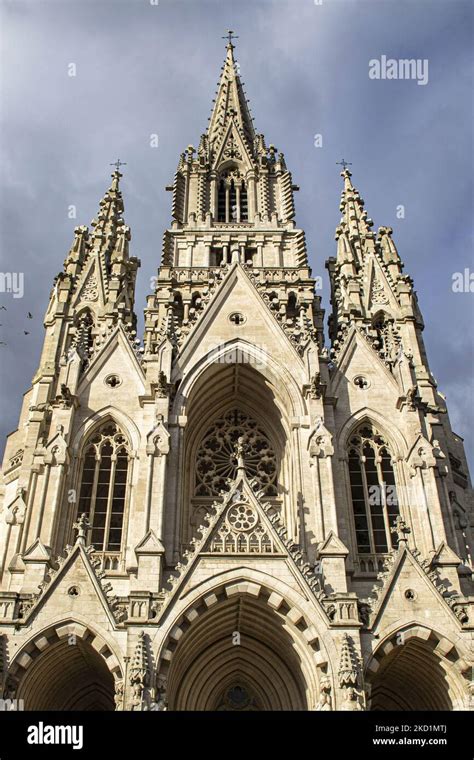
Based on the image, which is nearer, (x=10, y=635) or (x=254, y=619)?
(x=10, y=635)

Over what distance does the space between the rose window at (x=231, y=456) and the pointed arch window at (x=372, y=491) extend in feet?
9.63

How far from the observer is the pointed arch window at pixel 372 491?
77.8 feet

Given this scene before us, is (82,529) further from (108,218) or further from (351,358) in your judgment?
(108,218)

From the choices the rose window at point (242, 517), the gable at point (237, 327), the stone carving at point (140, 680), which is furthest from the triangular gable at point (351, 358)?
the stone carving at point (140, 680)

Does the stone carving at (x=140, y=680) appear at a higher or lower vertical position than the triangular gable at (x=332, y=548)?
lower

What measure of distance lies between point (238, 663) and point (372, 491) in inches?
277

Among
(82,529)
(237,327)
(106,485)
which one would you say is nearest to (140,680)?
(82,529)

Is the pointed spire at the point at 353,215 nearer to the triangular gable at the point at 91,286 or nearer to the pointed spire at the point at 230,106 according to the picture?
the pointed spire at the point at 230,106

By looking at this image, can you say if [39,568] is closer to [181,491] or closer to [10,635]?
[10,635]

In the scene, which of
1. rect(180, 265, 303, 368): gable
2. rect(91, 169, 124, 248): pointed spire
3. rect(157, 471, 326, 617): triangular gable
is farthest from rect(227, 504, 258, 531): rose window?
rect(91, 169, 124, 248): pointed spire

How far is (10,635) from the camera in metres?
19.0

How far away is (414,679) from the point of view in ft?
68.0
